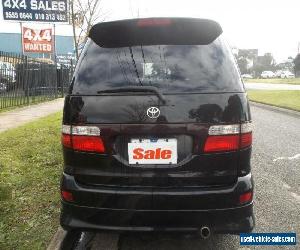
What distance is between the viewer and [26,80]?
16172 millimetres

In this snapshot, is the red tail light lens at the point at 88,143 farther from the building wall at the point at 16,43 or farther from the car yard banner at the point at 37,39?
the building wall at the point at 16,43

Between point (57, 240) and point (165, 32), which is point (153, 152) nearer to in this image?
point (165, 32)

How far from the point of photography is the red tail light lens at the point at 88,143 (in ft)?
10.4

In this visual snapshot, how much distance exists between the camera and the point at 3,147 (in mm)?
7586

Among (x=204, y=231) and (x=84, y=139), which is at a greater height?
(x=84, y=139)

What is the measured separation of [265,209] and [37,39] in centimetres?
2708

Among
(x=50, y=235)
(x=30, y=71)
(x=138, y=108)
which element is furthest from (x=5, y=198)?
(x=30, y=71)

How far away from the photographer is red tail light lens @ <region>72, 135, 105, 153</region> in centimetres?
316

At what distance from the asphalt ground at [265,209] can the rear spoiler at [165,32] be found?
149 centimetres

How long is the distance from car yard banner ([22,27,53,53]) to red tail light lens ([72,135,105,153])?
27.2 meters

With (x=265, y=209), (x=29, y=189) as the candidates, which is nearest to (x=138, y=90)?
(x=265, y=209)

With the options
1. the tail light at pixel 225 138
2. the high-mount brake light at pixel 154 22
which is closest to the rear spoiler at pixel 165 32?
the high-mount brake light at pixel 154 22

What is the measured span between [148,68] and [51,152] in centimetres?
452

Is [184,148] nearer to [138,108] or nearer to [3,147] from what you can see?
[138,108]
